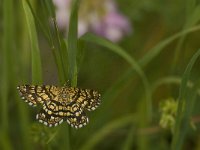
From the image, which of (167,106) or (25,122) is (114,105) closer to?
(25,122)

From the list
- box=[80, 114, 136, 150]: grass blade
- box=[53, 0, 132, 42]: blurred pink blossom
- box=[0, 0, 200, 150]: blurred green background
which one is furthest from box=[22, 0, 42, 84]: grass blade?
box=[53, 0, 132, 42]: blurred pink blossom

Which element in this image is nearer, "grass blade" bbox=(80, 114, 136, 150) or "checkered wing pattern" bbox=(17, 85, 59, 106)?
"checkered wing pattern" bbox=(17, 85, 59, 106)

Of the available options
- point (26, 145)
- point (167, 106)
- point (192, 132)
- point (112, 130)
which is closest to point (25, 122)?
point (26, 145)

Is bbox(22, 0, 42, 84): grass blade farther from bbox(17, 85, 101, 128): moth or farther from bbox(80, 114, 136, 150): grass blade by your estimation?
bbox(80, 114, 136, 150): grass blade

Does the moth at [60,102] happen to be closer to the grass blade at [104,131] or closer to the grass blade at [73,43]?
the grass blade at [73,43]

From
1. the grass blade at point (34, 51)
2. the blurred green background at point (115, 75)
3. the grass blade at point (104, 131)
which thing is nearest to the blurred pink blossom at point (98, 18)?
the blurred green background at point (115, 75)

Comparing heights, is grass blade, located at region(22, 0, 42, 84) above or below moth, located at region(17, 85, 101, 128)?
above
